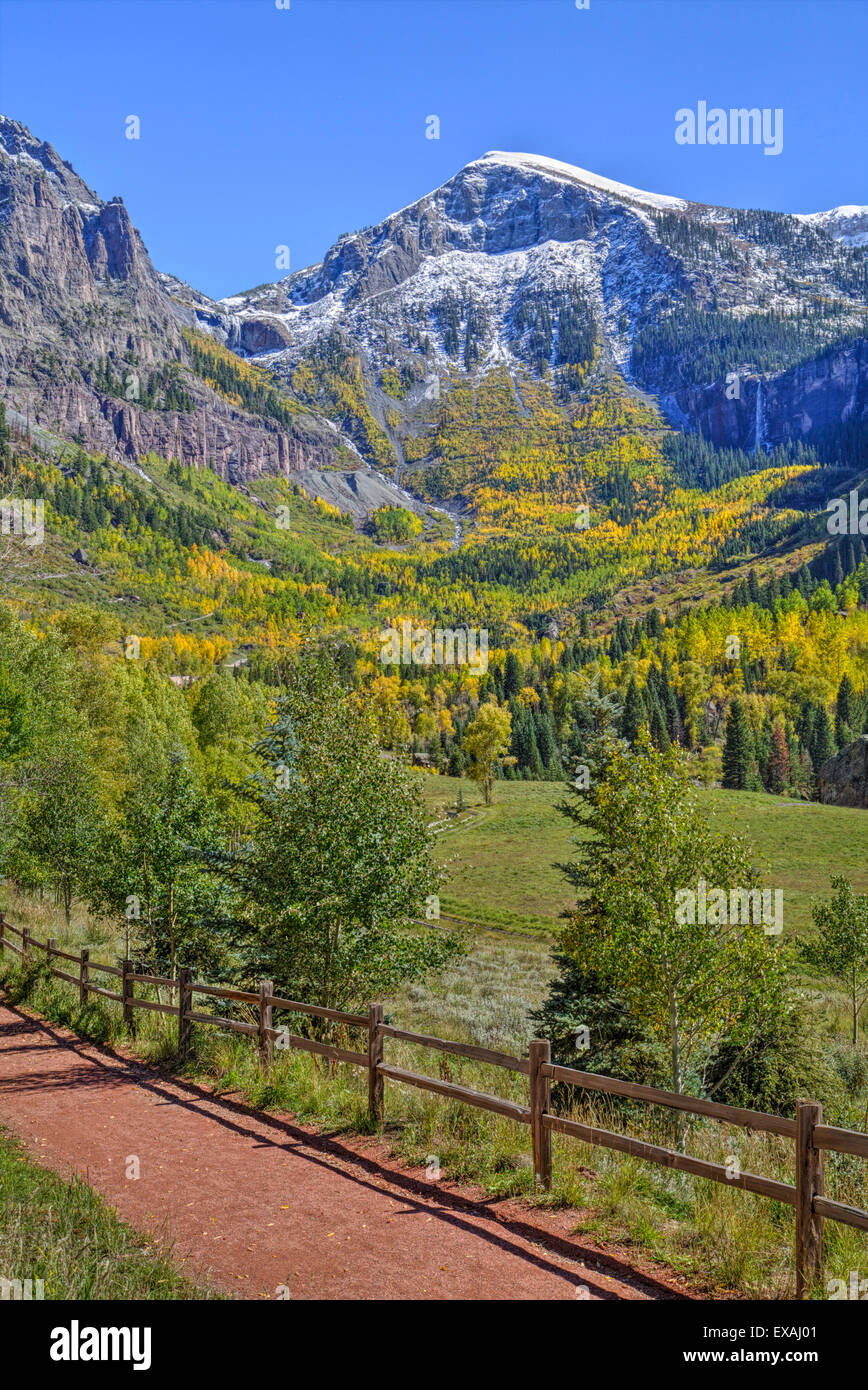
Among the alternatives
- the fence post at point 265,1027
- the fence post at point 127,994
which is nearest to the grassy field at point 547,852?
the fence post at point 127,994

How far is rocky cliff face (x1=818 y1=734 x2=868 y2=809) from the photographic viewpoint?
101 m

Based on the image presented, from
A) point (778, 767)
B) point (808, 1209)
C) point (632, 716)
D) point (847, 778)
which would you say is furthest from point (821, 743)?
point (808, 1209)

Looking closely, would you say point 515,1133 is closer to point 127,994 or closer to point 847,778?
point 127,994

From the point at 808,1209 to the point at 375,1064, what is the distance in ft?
18.7

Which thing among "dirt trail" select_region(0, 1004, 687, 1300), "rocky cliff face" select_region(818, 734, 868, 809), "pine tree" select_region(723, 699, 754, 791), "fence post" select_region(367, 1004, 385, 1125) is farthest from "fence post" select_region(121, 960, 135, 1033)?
"pine tree" select_region(723, 699, 754, 791)

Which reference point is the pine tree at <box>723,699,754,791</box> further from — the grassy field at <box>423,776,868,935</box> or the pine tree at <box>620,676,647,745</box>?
the pine tree at <box>620,676,647,745</box>

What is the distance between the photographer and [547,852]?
81.6 m

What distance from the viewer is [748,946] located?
55.0ft

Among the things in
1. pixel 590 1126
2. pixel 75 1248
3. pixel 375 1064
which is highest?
pixel 590 1126

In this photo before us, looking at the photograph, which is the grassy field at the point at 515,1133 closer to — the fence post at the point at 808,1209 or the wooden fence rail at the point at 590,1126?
the fence post at the point at 808,1209

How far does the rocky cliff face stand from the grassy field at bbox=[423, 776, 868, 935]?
8562 millimetres
